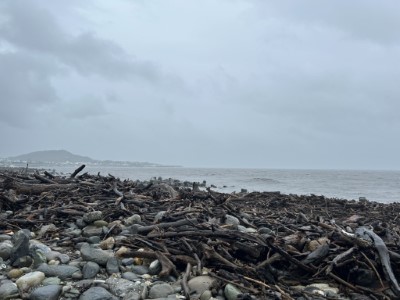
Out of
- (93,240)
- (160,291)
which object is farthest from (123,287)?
(93,240)

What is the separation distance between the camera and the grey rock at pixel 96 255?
13.1ft

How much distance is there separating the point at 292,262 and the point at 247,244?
1.74 ft

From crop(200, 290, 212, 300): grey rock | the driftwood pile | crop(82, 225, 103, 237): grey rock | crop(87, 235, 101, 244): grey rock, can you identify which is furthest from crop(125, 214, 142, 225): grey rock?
crop(200, 290, 212, 300): grey rock

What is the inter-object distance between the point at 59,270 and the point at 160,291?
1039 mm

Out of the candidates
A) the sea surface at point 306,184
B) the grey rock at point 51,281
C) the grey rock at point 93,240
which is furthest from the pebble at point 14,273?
the sea surface at point 306,184

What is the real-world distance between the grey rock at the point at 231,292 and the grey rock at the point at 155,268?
0.75 meters

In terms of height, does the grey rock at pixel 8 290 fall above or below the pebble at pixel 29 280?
below

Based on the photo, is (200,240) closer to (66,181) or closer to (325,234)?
(325,234)

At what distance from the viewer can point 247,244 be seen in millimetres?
4410

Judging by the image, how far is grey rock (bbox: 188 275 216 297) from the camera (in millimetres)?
3600

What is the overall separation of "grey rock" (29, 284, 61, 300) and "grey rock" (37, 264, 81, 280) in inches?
11.3

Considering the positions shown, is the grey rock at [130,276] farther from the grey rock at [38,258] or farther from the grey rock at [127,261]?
the grey rock at [38,258]

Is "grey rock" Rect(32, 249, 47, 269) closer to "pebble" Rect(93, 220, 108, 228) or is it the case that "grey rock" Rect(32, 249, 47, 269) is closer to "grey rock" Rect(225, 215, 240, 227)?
"pebble" Rect(93, 220, 108, 228)

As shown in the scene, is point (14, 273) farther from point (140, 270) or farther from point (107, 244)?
point (140, 270)
